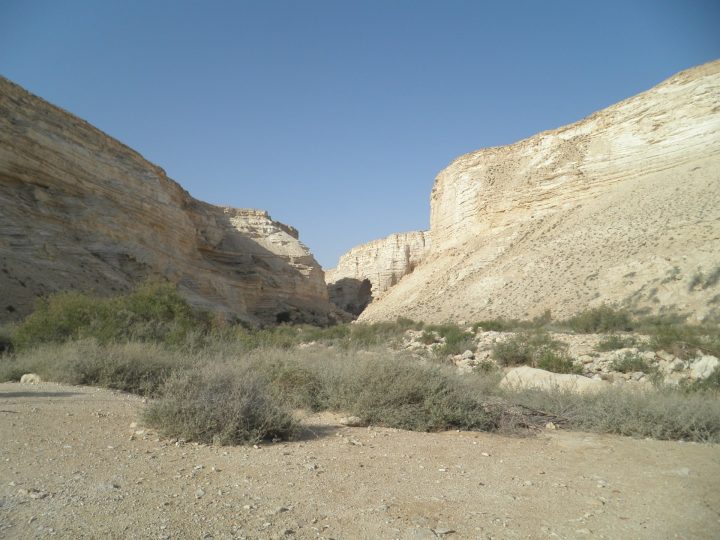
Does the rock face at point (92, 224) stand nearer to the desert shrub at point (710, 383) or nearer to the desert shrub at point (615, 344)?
the desert shrub at point (615, 344)

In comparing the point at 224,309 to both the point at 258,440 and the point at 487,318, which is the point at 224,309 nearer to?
the point at 487,318

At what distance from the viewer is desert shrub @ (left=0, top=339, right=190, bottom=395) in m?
6.61

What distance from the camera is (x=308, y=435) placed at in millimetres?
4594

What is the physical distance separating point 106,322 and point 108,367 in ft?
11.6

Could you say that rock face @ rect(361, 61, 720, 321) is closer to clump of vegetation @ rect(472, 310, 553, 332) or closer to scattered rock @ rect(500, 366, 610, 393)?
clump of vegetation @ rect(472, 310, 553, 332)

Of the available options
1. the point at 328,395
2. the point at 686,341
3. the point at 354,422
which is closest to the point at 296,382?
the point at 328,395

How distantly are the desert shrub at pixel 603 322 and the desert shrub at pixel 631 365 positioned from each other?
18.2 ft

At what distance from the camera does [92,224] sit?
71.2 ft

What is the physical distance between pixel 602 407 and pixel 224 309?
22.7 metres

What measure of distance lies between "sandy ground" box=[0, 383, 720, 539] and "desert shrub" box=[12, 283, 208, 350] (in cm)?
480

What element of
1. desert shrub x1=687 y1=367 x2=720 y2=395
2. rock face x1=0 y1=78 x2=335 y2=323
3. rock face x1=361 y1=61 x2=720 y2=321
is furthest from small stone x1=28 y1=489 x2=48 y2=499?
rock face x1=361 y1=61 x2=720 y2=321

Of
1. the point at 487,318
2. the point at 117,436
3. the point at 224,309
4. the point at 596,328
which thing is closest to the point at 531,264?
the point at 487,318

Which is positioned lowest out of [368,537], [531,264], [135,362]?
[368,537]

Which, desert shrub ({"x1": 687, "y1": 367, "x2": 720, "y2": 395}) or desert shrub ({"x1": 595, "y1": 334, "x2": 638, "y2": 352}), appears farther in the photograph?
desert shrub ({"x1": 595, "y1": 334, "x2": 638, "y2": 352})
